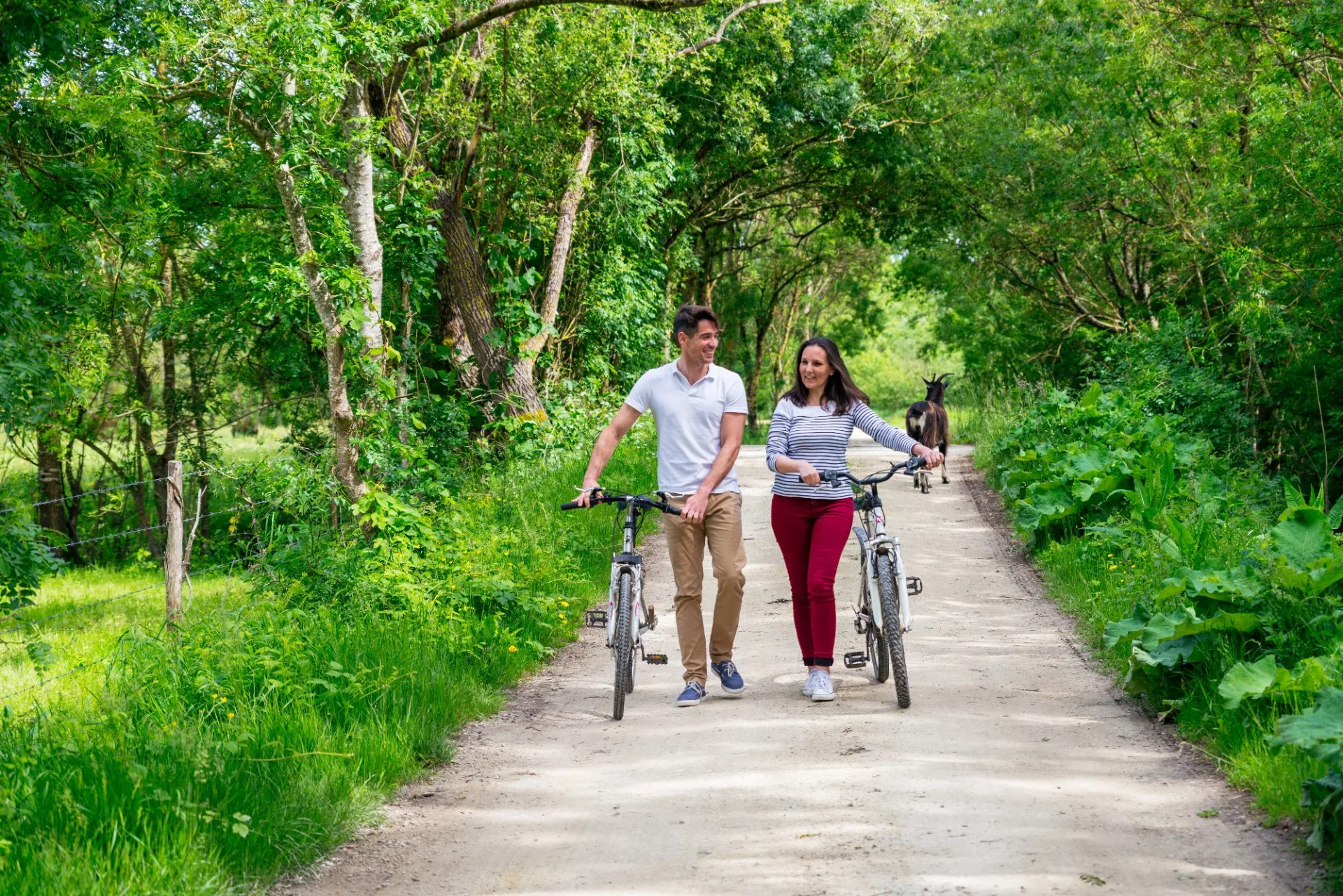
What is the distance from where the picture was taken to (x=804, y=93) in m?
23.2

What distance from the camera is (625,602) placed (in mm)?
6824

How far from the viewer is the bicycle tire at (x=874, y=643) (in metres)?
7.05

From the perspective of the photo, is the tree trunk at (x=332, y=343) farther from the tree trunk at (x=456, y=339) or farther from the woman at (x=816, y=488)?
the tree trunk at (x=456, y=339)

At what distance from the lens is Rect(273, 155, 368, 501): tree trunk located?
33.6 feet

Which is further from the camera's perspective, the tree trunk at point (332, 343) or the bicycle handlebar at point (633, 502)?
the tree trunk at point (332, 343)

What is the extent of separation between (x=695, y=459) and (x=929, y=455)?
1307 mm

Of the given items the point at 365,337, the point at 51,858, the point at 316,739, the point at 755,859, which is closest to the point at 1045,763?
the point at 755,859

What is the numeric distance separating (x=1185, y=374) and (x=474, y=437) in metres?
9.82

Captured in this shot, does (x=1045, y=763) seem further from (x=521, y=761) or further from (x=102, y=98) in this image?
(x=102, y=98)

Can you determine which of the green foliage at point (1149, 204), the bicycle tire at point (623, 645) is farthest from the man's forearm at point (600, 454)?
the green foliage at point (1149, 204)

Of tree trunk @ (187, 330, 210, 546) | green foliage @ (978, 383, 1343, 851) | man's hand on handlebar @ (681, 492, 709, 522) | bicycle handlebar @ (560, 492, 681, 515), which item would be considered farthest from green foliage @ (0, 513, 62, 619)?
tree trunk @ (187, 330, 210, 546)

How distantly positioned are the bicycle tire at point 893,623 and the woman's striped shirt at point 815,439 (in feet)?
1.69

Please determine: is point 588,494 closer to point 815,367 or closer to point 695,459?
point 695,459

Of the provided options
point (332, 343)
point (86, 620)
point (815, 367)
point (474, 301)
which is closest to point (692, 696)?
point (815, 367)
